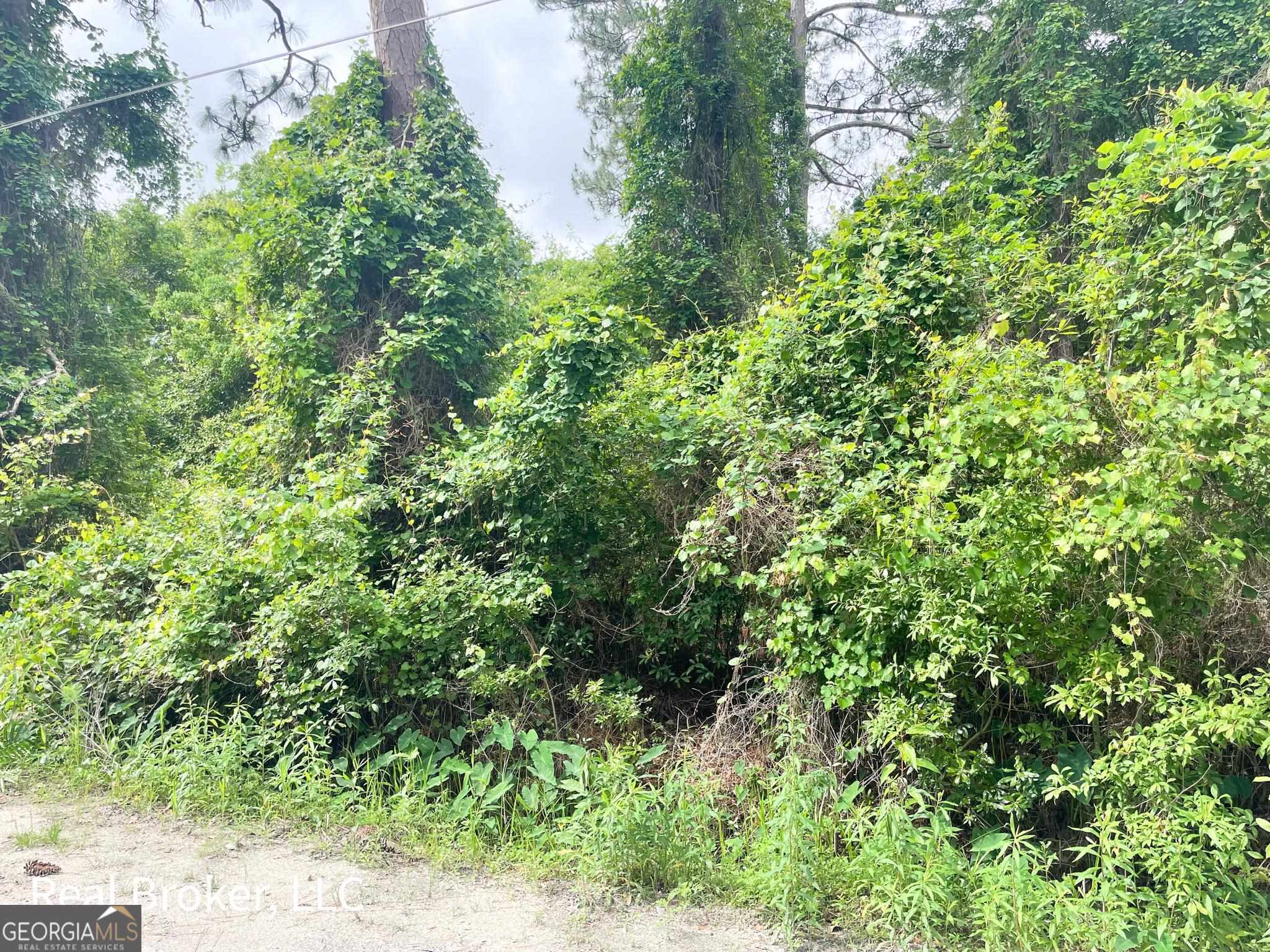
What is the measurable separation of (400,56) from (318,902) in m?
8.24

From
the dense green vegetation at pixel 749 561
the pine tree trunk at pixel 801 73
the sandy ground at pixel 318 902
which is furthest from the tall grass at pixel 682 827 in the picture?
the pine tree trunk at pixel 801 73

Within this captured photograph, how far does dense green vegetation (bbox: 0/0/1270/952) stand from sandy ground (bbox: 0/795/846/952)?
23 cm

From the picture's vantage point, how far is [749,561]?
4.38 metres

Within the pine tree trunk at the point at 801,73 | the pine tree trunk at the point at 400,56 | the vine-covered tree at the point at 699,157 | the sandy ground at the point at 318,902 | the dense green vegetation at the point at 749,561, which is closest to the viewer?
the sandy ground at the point at 318,902

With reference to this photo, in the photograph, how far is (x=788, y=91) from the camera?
12180 millimetres

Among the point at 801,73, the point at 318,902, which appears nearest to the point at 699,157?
the point at 801,73

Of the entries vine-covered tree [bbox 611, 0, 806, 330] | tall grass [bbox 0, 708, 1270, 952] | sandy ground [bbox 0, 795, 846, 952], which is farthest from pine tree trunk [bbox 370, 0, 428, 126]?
sandy ground [bbox 0, 795, 846, 952]

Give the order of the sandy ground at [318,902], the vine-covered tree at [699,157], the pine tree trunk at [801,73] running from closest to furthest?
the sandy ground at [318,902]
the vine-covered tree at [699,157]
the pine tree trunk at [801,73]

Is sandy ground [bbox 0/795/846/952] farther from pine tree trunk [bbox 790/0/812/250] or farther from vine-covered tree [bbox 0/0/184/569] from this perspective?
pine tree trunk [bbox 790/0/812/250]

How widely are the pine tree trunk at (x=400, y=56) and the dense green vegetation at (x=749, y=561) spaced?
19 centimetres

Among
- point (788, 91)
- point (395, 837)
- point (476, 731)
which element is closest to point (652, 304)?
point (788, 91)

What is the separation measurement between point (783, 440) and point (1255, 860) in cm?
300

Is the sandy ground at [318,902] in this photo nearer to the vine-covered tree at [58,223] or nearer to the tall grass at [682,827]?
the tall grass at [682,827]

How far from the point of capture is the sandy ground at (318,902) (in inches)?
109
